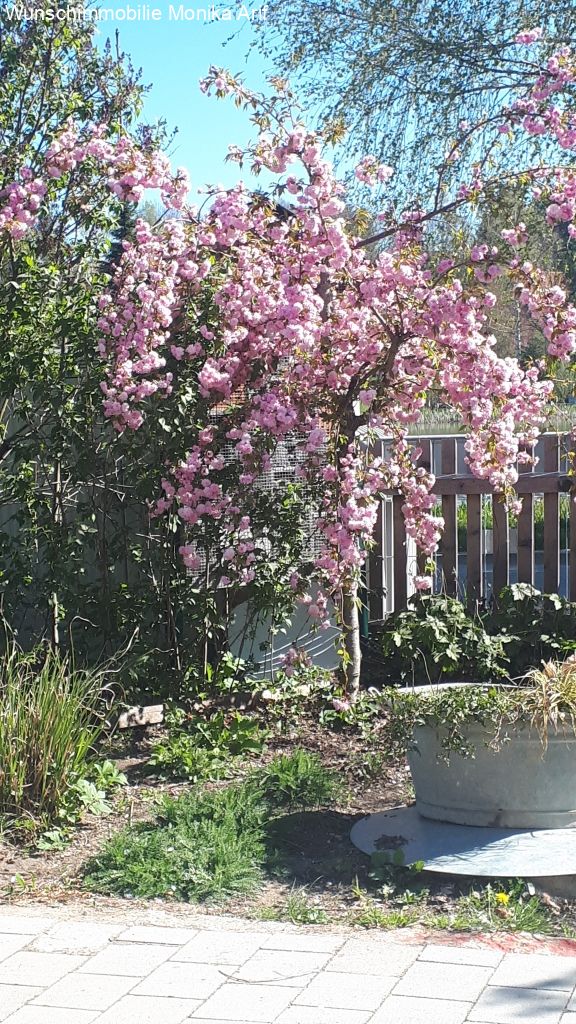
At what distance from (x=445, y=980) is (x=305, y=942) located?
0.49 meters

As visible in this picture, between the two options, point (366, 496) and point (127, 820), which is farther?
point (366, 496)

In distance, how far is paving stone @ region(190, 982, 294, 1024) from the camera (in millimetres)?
2785

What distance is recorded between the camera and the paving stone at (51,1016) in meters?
2.78

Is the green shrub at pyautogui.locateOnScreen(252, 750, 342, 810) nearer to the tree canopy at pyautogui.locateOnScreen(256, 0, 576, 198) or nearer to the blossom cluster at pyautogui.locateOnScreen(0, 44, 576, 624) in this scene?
the blossom cluster at pyautogui.locateOnScreen(0, 44, 576, 624)

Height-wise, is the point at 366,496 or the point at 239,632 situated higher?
the point at 366,496

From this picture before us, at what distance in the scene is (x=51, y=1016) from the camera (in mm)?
2803

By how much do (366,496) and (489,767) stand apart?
180 cm

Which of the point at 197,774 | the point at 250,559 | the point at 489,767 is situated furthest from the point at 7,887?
the point at 250,559

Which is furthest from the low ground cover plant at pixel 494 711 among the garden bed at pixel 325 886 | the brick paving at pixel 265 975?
the brick paving at pixel 265 975

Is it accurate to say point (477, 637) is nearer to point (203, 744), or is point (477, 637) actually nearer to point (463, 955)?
point (203, 744)

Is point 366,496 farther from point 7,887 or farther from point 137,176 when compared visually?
point 7,887

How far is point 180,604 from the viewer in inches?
235

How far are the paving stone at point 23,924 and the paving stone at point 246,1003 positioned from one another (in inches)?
28.9

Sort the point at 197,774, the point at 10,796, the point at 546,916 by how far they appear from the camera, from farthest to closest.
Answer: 1. the point at 197,774
2. the point at 10,796
3. the point at 546,916
